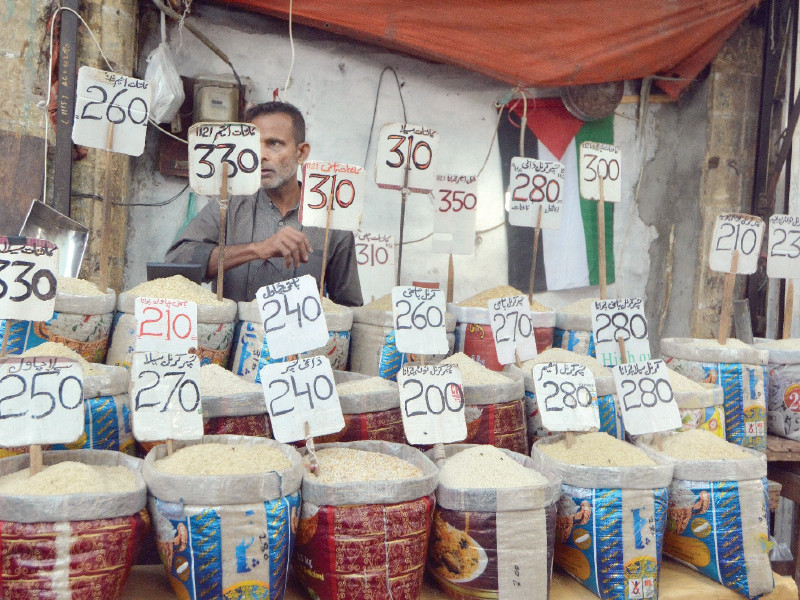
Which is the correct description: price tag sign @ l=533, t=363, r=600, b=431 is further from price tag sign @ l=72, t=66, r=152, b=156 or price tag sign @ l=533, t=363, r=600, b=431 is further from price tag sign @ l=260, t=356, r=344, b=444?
price tag sign @ l=72, t=66, r=152, b=156

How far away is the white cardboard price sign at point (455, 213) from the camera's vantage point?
Answer: 250cm

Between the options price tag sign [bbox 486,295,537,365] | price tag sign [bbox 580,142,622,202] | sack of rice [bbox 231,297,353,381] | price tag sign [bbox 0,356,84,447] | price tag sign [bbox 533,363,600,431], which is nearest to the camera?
price tag sign [bbox 0,356,84,447]

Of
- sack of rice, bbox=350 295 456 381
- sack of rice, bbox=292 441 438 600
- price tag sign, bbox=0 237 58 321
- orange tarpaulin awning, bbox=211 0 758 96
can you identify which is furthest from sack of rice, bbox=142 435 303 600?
orange tarpaulin awning, bbox=211 0 758 96

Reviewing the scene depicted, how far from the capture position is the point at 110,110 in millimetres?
1865

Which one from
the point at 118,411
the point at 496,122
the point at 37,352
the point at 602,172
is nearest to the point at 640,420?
the point at 602,172

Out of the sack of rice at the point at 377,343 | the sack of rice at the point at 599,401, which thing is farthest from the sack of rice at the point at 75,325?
the sack of rice at the point at 599,401

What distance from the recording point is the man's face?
278 cm

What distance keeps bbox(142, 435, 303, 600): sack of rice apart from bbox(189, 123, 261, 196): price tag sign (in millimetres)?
848

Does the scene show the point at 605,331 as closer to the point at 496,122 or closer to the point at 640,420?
the point at 640,420

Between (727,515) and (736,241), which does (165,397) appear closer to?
(727,515)

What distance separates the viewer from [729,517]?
5.10ft

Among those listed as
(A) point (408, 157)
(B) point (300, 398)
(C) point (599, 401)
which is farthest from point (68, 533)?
(A) point (408, 157)

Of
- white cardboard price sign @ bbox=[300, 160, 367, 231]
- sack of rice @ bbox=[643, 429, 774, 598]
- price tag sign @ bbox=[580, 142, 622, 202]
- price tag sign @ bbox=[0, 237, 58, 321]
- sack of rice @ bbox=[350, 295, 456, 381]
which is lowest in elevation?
sack of rice @ bbox=[643, 429, 774, 598]

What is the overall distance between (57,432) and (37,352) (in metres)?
0.28
